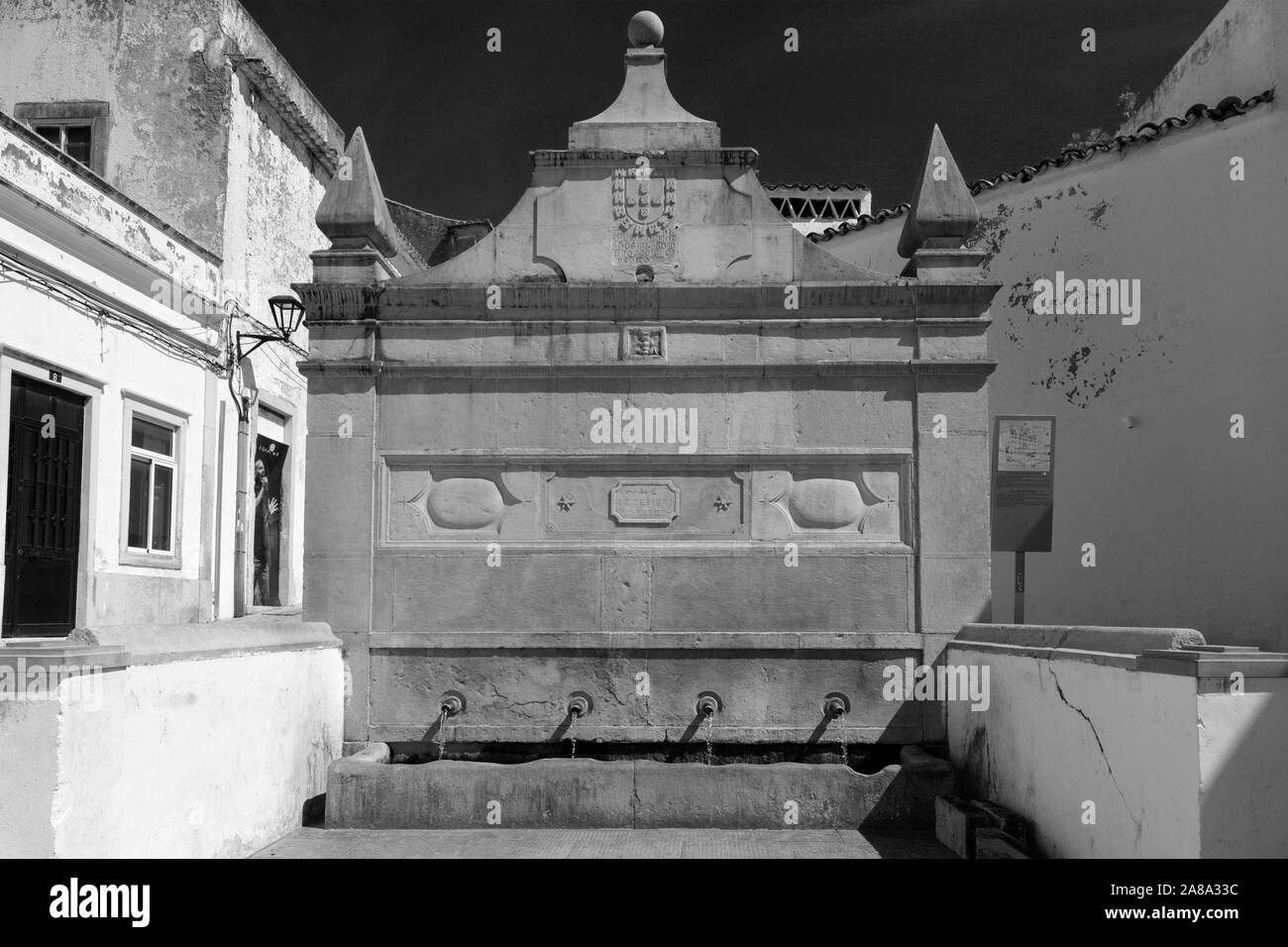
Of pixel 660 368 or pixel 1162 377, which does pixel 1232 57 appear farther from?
pixel 660 368

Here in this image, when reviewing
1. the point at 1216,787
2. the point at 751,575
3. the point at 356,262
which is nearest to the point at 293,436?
the point at 356,262

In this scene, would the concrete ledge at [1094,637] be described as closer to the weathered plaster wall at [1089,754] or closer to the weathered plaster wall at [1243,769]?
the weathered plaster wall at [1089,754]

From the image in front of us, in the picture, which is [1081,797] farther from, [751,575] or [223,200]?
[223,200]

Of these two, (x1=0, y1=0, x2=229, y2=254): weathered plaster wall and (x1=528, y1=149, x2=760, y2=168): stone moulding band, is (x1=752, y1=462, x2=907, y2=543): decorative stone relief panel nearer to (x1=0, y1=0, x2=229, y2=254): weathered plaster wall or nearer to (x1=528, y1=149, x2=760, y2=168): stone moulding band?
(x1=528, y1=149, x2=760, y2=168): stone moulding band

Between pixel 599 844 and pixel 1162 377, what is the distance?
7.67 meters

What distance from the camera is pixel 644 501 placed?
8305 millimetres

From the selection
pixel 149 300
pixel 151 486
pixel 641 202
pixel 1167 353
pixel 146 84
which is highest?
pixel 146 84

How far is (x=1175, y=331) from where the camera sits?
11.5 meters

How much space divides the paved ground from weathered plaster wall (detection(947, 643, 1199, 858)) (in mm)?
659

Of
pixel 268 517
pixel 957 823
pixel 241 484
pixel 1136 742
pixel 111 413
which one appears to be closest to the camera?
pixel 1136 742

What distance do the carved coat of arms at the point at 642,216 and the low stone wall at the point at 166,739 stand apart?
3.40m

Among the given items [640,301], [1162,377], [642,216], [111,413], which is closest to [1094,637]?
[640,301]

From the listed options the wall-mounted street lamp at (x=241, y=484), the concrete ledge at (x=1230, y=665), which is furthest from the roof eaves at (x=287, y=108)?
the concrete ledge at (x=1230, y=665)
